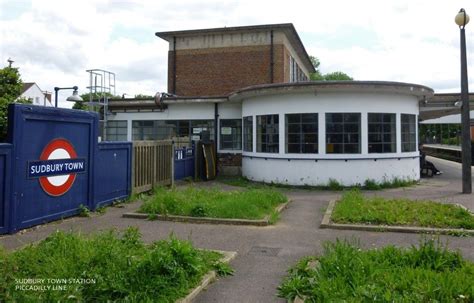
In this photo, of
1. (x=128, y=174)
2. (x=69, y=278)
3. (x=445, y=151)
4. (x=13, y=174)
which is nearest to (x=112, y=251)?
(x=69, y=278)

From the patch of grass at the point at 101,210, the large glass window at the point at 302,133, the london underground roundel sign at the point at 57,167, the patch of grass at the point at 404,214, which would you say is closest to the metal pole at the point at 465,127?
the patch of grass at the point at 404,214

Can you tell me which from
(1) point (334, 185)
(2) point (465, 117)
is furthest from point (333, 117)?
(2) point (465, 117)

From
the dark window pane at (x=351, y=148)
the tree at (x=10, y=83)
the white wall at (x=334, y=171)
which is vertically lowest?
the white wall at (x=334, y=171)

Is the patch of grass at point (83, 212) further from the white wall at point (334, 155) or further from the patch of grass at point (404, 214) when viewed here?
the white wall at point (334, 155)

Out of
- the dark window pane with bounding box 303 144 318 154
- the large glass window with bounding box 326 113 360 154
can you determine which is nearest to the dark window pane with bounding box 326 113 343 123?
the large glass window with bounding box 326 113 360 154

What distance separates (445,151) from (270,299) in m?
35.4

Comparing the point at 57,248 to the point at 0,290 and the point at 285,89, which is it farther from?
the point at 285,89

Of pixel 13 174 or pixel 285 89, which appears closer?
pixel 13 174

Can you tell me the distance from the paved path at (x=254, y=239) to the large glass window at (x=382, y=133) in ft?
15.5

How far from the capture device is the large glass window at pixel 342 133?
14914 millimetres

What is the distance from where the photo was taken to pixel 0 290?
416cm

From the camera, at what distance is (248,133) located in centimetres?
1744

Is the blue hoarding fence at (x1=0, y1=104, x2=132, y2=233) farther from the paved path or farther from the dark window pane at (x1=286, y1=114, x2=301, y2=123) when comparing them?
the dark window pane at (x1=286, y1=114, x2=301, y2=123)

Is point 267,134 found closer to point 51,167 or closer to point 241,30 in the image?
point 51,167
